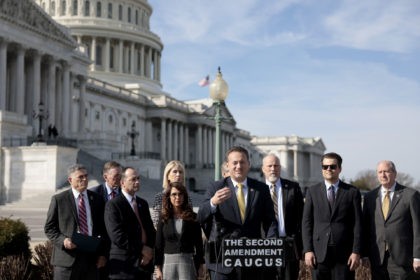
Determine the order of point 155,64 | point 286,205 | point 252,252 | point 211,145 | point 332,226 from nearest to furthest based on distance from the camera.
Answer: point 252,252
point 332,226
point 286,205
point 211,145
point 155,64

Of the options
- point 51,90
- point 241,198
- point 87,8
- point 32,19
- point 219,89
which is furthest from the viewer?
point 87,8

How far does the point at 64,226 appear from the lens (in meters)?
9.34

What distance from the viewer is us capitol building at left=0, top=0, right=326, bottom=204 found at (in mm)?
41969

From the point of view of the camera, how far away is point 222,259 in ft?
25.6

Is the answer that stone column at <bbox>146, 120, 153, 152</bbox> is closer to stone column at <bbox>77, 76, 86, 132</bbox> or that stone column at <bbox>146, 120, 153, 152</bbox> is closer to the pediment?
stone column at <bbox>77, 76, 86, 132</bbox>

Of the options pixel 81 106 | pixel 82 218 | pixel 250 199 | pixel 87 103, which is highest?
pixel 87 103

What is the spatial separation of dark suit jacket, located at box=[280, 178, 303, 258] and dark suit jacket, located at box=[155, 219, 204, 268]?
1624 millimetres

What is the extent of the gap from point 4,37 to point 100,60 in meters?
48.6

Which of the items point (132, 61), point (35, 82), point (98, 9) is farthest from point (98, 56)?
point (35, 82)

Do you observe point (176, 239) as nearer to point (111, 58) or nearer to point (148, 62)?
point (111, 58)

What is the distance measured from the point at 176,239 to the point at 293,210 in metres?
2.06

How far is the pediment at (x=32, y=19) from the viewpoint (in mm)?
52438

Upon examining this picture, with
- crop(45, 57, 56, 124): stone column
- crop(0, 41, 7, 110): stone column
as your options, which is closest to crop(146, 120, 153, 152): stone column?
crop(45, 57, 56, 124): stone column

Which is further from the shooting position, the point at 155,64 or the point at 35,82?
the point at 155,64
